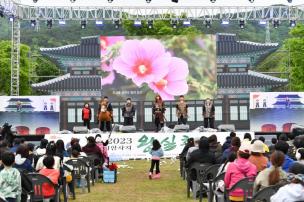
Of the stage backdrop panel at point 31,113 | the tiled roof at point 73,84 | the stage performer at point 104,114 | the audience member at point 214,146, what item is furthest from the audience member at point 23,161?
the tiled roof at point 73,84

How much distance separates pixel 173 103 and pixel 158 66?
2.70 metres

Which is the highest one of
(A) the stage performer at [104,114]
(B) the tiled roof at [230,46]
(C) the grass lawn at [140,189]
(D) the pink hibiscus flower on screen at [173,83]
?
(B) the tiled roof at [230,46]

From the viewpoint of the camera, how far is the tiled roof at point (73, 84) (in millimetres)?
32719

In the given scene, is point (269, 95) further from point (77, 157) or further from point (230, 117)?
point (77, 157)

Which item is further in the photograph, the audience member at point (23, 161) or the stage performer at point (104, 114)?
the stage performer at point (104, 114)

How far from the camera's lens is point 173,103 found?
30.1 m

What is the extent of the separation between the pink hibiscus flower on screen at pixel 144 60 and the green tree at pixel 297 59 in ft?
60.5

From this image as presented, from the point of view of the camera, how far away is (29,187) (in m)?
7.72

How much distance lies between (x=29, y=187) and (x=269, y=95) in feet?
63.8

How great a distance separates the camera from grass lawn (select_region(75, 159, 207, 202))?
11.8 metres

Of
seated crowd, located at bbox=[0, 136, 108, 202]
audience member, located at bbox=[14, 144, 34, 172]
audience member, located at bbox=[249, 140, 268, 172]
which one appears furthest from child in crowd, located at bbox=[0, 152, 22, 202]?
audience member, located at bbox=[249, 140, 268, 172]

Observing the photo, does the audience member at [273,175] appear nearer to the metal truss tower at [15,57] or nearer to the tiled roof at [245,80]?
the metal truss tower at [15,57]

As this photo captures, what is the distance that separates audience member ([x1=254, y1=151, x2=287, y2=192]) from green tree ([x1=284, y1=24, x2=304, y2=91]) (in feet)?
125

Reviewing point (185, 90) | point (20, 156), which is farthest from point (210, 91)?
point (20, 156)
